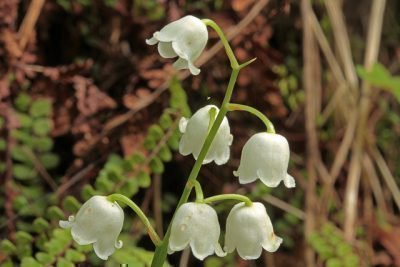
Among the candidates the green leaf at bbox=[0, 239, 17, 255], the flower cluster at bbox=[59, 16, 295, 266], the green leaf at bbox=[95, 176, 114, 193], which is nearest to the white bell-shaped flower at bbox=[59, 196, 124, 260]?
the flower cluster at bbox=[59, 16, 295, 266]

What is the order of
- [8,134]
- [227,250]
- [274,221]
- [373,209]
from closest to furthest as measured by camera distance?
[227,250], [8,134], [274,221], [373,209]

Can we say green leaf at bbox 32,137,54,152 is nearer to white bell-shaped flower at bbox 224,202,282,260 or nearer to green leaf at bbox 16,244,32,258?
green leaf at bbox 16,244,32,258

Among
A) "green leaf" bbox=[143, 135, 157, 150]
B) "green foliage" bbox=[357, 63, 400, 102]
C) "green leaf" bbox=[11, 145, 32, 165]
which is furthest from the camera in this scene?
"green leaf" bbox=[11, 145, 32, 165]

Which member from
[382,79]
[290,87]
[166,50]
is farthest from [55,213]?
[290,87]

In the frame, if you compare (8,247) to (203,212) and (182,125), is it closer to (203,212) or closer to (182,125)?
(182,125)

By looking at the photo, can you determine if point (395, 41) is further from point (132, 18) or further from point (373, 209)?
point (132, 18)

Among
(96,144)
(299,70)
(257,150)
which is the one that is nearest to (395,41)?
(299,70)
